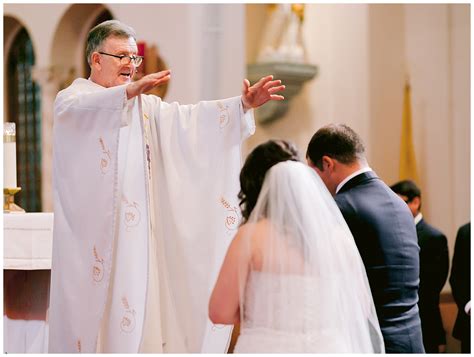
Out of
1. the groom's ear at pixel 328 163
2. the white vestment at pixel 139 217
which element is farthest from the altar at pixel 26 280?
the groom's ear at pixel 328 163

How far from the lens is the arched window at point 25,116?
1198 centimetres

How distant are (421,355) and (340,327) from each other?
23.0 inches

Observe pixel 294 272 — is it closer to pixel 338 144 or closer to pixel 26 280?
pixel 338 144

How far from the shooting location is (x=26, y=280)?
4703 mm

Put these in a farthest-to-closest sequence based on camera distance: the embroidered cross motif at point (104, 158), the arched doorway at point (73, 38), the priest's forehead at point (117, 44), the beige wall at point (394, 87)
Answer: the arched doorway at point (73, 38) → the beige wall at point (394, 87) → the priest's forehead at point (117, 44) → the embroidered cross motif at point (104, 158)

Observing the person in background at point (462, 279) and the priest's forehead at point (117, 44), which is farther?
the person in background at point (462, 279)

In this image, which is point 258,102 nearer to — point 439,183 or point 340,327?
point 340,327

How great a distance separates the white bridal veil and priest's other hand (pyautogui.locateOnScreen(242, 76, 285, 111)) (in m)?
0.81

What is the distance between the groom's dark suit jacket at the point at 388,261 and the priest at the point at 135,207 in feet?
2.17

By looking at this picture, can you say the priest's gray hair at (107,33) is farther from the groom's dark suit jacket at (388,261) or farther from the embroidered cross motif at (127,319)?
the groom's dark suit jacket at (388,261)

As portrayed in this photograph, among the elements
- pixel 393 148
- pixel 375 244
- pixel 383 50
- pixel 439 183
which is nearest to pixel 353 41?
pixel 383 50

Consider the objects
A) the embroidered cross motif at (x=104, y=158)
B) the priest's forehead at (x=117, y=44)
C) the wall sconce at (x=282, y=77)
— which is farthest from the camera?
the wall sconce at (x=282, y=77)

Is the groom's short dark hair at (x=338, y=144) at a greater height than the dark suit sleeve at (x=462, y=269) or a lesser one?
greater

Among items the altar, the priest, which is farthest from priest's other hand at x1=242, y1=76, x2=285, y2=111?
the altar
